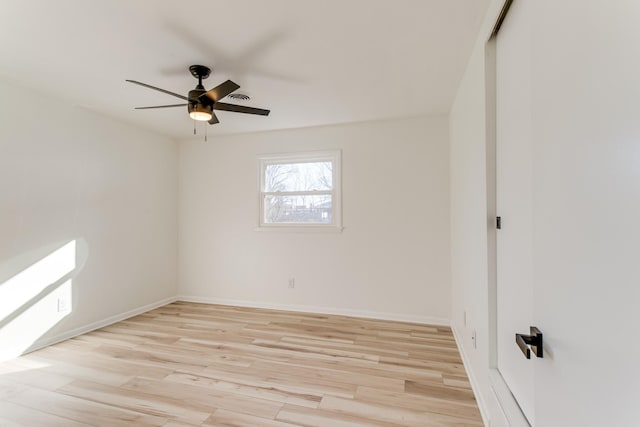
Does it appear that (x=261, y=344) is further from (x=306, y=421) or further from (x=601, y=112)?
(x=601, y=112)

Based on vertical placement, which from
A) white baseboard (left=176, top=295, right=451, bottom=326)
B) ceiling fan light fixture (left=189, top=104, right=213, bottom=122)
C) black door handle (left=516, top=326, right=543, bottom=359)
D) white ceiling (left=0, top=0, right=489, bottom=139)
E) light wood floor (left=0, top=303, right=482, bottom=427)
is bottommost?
light wood floor (left=0, top=303, right=482, bottom=427)

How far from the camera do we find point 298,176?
12.6 ft

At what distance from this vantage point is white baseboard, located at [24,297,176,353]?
8.86 feet

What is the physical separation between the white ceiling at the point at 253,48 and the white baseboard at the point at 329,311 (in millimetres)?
2430

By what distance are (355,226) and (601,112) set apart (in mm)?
2959

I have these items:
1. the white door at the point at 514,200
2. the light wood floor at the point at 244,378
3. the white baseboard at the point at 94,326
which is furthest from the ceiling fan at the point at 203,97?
the white baseboard at the point at 94,326

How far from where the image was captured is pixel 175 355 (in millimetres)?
2535

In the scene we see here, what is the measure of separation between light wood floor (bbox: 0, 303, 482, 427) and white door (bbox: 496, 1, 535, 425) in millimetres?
695

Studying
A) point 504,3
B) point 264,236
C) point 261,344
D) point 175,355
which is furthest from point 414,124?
point 175,355

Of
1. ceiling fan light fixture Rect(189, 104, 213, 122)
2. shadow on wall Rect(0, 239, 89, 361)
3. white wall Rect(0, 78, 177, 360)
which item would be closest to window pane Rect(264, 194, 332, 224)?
white wall Rect(0, 78, 177, 360)

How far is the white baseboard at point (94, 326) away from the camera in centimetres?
270

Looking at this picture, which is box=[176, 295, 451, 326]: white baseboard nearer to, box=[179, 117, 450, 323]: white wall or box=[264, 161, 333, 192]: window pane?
box=[179, 117, 450, 323]: white wall

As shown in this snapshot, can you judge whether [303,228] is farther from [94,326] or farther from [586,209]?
[586,209]

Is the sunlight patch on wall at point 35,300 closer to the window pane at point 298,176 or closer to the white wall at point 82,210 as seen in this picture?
the white wall at point 82,210
